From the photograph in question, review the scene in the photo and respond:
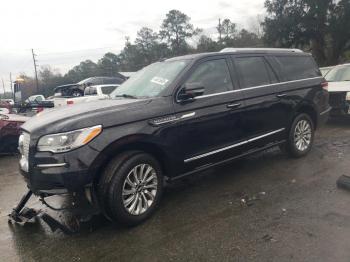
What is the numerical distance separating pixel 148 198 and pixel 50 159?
1.24 meters

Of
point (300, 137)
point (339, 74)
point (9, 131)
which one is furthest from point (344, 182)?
point (9, 131)

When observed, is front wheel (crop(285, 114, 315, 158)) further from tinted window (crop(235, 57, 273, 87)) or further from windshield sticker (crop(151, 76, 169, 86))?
windshield sticker (crop(151, 76, 169, 86))

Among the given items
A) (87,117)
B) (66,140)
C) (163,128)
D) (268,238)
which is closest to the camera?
(268,238)

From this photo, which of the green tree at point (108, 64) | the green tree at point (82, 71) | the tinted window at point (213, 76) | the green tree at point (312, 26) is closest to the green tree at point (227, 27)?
the green tree at point (108, 64)

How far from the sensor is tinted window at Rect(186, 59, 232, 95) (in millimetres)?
5012

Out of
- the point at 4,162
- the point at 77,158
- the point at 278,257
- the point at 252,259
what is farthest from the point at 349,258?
the point at 4,162

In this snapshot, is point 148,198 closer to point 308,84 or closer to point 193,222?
point 193,222

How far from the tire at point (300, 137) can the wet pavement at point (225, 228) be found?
2.01ft

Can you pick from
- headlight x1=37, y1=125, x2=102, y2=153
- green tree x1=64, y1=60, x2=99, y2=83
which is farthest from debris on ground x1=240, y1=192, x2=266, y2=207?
green tree x1=64, y1=60, x2=99, y2=83

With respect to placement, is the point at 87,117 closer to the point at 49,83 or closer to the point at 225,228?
the point at 225,228

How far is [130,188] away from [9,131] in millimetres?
5931

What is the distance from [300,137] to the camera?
6.57 m

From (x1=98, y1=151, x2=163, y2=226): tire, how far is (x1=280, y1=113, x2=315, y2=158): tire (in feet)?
9.27

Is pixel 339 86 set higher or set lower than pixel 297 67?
lower
